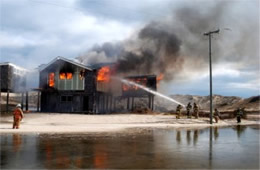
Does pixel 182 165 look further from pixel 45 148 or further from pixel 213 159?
pixel 45 148

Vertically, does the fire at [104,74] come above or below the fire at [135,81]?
above

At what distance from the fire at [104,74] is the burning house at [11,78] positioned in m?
10.5

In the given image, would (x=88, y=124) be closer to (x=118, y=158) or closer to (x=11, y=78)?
(x=118, y=158)

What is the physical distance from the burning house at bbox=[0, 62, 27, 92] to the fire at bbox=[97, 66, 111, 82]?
10.5m

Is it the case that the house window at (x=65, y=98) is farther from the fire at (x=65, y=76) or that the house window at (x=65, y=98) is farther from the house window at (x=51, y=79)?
the fire at (x=65, y=76)

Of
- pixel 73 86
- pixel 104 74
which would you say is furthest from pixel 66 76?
pixel 104 74

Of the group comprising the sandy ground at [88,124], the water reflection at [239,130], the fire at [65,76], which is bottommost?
the water reflection at [239,130]

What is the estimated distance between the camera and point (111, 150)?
10.4 meters

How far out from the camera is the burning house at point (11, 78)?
39031 mm

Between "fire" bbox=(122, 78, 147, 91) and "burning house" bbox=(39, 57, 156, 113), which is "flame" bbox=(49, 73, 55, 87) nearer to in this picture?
"burning house" bbox=(39, 57, 156, 113)

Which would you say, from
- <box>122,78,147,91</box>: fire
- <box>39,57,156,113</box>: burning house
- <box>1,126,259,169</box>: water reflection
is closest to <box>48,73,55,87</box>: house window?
<box>39,57,156,113</box>: burning house

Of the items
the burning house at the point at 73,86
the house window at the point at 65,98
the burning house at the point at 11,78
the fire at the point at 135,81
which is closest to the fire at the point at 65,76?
the burning house at the point at 73,86

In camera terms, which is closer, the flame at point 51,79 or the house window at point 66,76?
the house window at point 66,76

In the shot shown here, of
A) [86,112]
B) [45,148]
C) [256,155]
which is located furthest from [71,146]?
[86,112]
